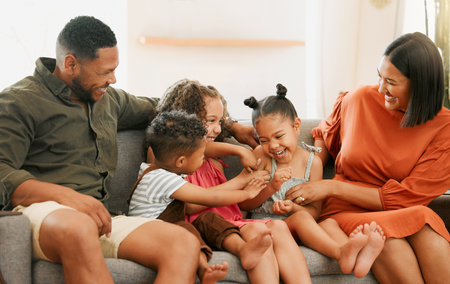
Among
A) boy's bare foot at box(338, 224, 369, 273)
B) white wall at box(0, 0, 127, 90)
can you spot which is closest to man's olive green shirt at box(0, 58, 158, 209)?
boy's bare foot at box(338, 224, 369, 273)

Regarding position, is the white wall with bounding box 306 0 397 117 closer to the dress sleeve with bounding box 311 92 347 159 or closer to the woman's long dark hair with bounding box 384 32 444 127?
the dress sleeve with bounding box 311 92 347 159

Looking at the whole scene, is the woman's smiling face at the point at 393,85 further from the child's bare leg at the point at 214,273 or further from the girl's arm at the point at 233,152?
the child's bare leg at the point at 214,273

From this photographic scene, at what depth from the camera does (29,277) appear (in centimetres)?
150

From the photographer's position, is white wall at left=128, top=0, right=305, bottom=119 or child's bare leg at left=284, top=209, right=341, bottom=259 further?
white wall at left=128, top=0, right=305, bottom=119

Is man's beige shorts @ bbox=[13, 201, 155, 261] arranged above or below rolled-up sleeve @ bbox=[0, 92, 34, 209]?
below

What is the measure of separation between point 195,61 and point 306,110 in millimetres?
915

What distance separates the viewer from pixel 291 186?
208cm

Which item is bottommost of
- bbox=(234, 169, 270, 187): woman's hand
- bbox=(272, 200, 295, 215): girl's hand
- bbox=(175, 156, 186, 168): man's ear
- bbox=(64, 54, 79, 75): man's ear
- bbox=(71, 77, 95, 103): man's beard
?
bbox=(272, 200, 295, 215): girl's hand

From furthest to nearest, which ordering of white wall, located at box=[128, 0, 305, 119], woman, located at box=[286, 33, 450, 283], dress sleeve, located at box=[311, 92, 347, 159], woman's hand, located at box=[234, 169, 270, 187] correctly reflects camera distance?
white wall, located at box=[128, 0, 305, 119] < dress sleeve, located at box=[311, 92, 347, 159] < woman's hand, located at box=[234, 169, 270, 187] < woman, located at box=[286, 33, 450, 283]

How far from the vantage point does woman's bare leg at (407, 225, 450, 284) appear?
169 centimetres

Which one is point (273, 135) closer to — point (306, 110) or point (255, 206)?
point (255, 206)

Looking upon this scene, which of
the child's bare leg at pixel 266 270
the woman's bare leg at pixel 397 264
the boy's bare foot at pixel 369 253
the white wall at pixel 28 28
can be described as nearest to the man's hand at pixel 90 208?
the child's bare leg at pixel 266 270

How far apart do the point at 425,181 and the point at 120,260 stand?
1117mm

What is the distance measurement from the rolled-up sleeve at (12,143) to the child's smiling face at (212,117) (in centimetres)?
66
